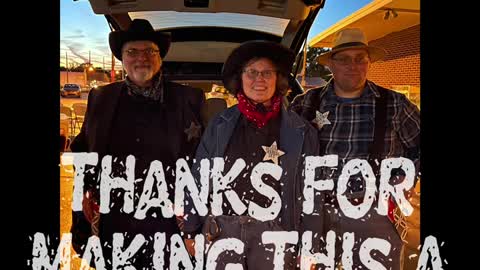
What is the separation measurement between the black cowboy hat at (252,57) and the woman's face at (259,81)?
0.02 m

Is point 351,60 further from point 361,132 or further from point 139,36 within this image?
point 139,36

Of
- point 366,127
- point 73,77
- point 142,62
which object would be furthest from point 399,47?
point 73,77

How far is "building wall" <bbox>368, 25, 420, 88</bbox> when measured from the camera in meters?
1.61

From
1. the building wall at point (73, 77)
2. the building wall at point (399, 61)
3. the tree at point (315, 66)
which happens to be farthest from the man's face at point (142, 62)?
the building wall at point (399, 61)

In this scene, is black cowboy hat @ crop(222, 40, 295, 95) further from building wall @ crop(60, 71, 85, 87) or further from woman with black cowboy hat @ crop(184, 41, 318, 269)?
building wall @ crop(60, 71, 85, 87)

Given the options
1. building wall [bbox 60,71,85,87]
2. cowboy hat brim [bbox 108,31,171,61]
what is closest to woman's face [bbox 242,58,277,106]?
cowboy hat brim [bbox 108,31,171,61]

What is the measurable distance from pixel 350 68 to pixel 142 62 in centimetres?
70

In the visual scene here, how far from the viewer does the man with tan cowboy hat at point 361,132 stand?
1664 millimetres

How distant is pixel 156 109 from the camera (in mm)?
1701

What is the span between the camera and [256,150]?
1.67 m
